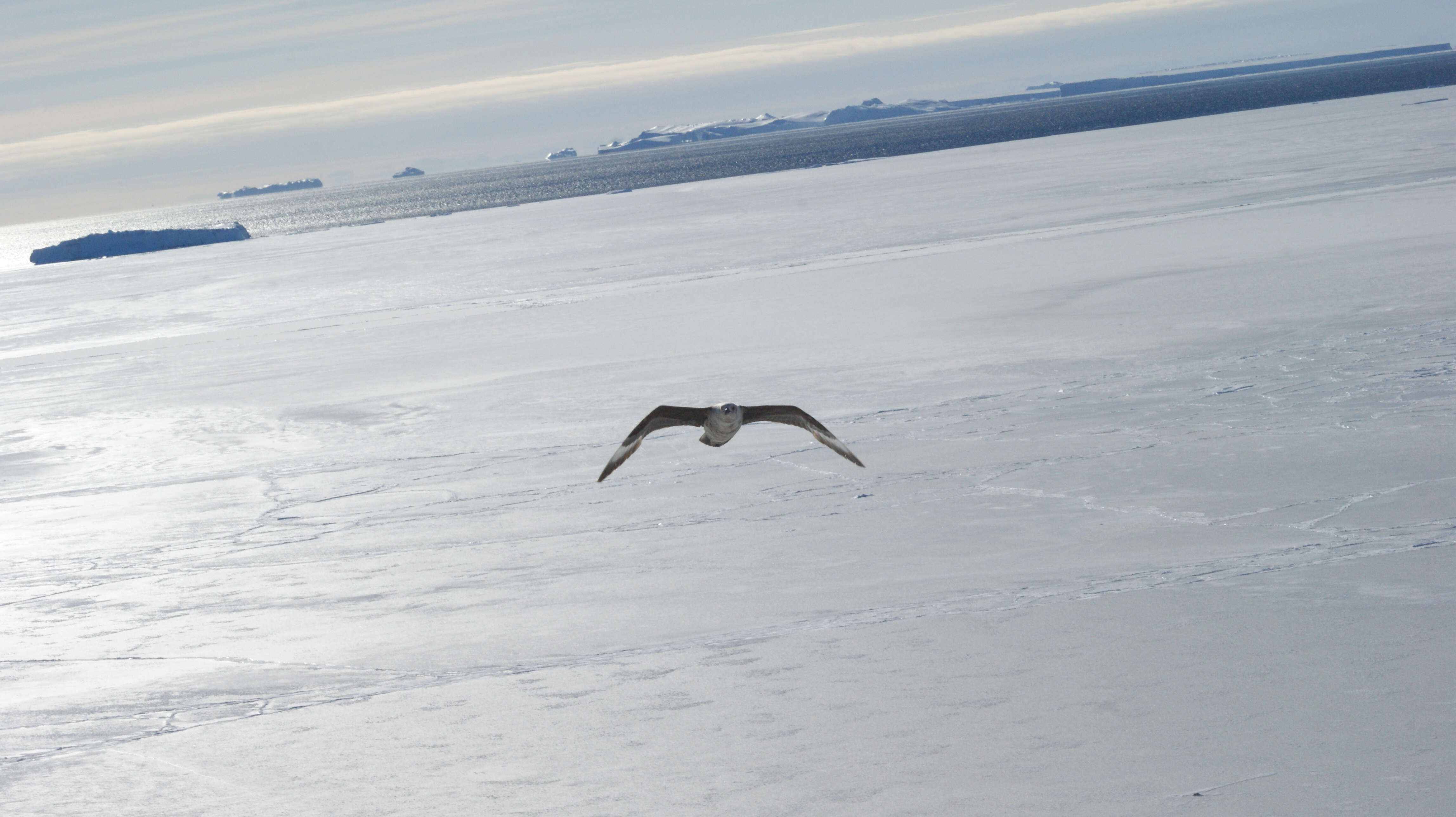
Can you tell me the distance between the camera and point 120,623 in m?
8.80

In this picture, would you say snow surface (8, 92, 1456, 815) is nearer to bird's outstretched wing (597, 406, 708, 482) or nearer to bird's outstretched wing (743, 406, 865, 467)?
bird's outstretched wing (743, 406, 865, 467)

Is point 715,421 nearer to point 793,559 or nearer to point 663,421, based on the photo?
point 663,421

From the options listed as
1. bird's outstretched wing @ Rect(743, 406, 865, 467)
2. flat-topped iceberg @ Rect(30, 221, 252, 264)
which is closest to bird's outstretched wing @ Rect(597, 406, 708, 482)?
bird's outstretched wing @ Rect(743, 406, 865, 467)

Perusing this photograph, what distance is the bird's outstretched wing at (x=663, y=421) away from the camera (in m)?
5.25

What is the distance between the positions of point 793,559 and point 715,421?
3.96 meters

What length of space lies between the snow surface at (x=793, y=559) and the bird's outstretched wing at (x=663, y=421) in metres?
1.63

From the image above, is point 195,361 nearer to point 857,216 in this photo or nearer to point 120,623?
point 120,623

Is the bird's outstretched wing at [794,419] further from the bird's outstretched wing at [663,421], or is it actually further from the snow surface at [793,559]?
the snow surface at [793,559]

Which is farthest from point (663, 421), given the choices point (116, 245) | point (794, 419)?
point (116, 245)

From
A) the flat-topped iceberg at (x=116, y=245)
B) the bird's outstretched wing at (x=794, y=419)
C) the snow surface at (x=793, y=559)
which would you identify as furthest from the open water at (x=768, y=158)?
the bird's outstretched wing at (x=794, y=419)

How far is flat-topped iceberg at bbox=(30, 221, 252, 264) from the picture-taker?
2734 inches

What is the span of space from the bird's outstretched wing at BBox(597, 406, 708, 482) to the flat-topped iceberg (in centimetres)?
7018

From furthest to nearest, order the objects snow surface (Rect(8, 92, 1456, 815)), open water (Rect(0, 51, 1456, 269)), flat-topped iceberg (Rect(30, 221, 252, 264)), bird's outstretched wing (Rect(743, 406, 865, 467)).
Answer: open water (Rect(0, 51, 1456, 269)) → flat-topped iceberg (Rect(30, 221, 252, 264)) → snow surface (Rect(8, 92, 1456, 815)) → bird's outstretched wing (Rect(743, 406, 865, 467))

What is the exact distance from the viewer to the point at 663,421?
5445 mm
